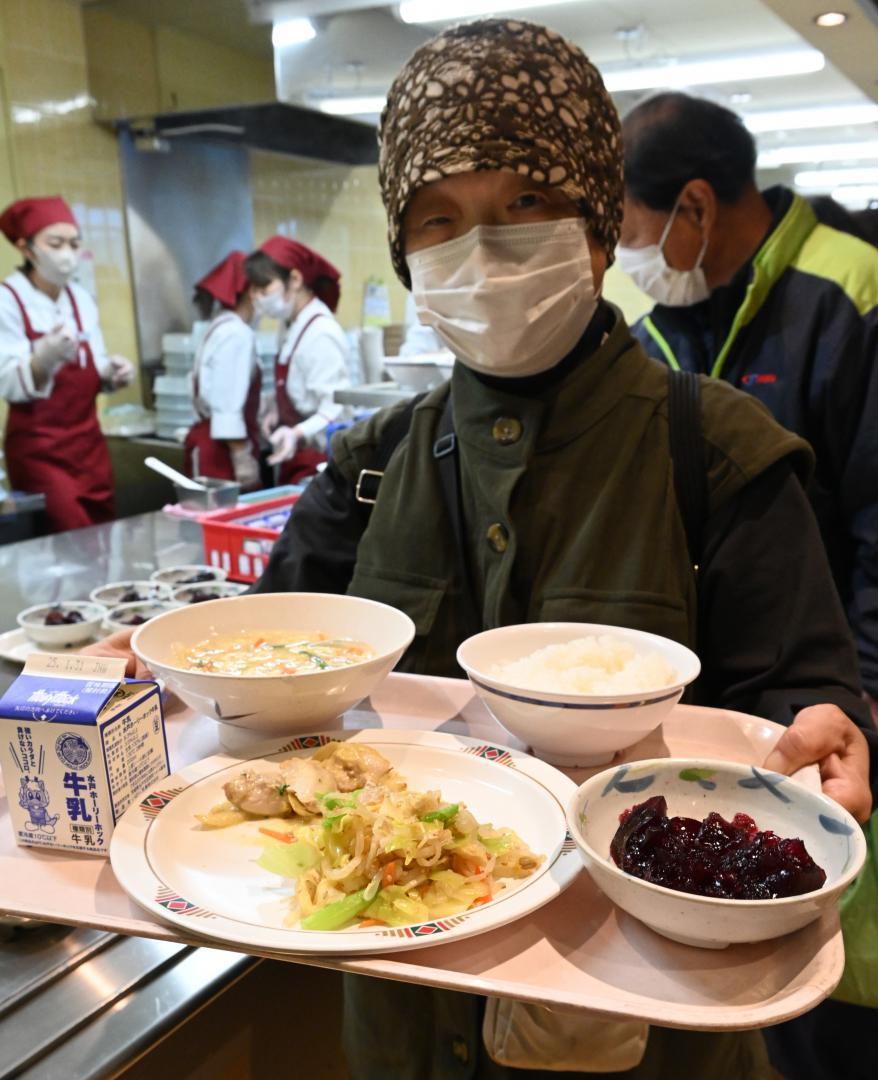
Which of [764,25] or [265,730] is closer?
[265,730]

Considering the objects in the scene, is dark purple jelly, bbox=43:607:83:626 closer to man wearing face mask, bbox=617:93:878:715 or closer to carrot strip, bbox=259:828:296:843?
carrot strip, bbox=259:828:296:843

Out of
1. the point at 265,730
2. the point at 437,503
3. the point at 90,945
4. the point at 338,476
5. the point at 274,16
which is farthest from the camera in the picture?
the point at 274,16

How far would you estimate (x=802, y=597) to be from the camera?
3.99 ft

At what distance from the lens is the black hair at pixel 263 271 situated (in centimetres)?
620

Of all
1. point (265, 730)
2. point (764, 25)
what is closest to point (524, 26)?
point (265, 730)

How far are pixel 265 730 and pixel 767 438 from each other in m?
0.77

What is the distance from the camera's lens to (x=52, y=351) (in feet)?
18.7

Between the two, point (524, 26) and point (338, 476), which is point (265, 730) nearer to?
point (338, 476)

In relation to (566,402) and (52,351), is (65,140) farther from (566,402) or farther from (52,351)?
(566,402)

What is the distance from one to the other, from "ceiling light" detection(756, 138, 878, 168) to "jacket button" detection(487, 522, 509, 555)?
9.13m

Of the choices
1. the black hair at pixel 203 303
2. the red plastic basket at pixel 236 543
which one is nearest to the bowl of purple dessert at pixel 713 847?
the red plastic basket at pixel 236 543

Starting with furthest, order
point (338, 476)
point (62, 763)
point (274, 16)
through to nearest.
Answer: point (274, 16)
point (338, 476)
point (62, 763)

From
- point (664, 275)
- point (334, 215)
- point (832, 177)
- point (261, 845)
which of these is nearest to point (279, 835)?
point (261, 845)

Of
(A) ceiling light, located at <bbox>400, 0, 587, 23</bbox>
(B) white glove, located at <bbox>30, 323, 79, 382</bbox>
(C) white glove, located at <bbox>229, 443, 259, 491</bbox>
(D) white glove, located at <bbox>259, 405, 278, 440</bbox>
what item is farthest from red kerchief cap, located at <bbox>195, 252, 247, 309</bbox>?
(A) ceiling light, located at <bbox>400, 0, 587, 23</bbox>
